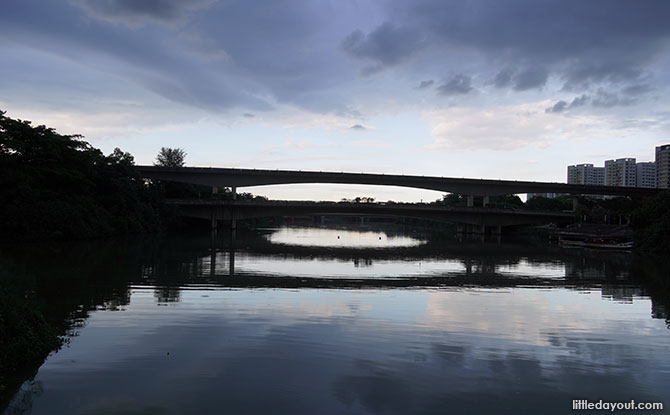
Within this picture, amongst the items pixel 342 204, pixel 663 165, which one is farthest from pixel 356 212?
pixel 663 165

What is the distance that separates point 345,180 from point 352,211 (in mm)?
5658

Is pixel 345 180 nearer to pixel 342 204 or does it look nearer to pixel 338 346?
pixel 342 204

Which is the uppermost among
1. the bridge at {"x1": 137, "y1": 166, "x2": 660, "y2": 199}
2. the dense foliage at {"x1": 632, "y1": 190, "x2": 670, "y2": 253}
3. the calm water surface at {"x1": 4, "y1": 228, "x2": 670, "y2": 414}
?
the bridge at {"x1": 137, "y1": 166, "x2": 660, "y2": 199}

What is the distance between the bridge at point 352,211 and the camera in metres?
75.8

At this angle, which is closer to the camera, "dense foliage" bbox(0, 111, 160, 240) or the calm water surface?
the calm water surface

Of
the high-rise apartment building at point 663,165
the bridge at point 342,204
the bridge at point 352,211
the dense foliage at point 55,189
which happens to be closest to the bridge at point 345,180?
the bridge at point 342,204

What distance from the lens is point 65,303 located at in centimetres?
1483

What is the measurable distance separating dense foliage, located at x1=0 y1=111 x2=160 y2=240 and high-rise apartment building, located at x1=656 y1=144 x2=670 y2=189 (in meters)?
184

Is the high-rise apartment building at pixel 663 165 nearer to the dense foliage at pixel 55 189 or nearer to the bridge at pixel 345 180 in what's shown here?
the bridge at pixel 345 180

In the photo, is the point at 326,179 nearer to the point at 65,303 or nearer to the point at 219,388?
the point at 65,303

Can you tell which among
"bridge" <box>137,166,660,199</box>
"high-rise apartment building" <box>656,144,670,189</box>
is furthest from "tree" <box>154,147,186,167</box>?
"high-rise apartment building" <box>656,144,670,189</box>

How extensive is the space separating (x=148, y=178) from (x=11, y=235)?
4050 cm

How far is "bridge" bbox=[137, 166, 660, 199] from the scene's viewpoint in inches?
2963

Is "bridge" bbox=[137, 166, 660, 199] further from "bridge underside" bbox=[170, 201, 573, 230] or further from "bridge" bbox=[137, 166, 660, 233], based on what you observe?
"bridge underside" bbox=[170, 201, 573, 230]
